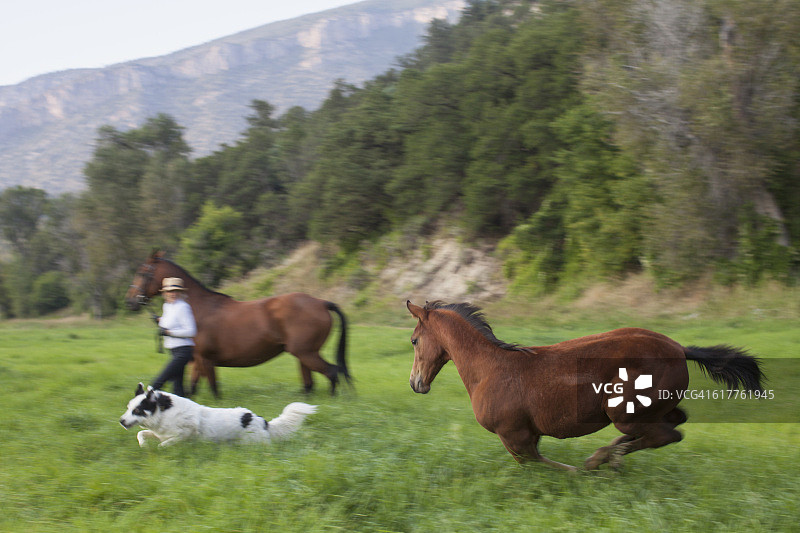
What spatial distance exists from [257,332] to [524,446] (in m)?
4.83

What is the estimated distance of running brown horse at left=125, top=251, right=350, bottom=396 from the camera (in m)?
8.59

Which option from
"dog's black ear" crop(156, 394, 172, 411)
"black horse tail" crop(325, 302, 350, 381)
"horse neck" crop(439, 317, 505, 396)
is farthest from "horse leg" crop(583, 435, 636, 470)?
"black horse tail" crop(325, 302, 350, 381)

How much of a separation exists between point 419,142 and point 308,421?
24094 mm

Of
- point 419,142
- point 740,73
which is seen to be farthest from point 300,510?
point 419,142

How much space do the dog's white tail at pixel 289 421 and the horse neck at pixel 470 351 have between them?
184 centimetres

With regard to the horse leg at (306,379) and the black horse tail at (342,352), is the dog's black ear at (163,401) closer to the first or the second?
the horse leg at (306,379)

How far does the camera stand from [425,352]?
557cm

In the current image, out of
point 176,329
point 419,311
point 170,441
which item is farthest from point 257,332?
point 419,311

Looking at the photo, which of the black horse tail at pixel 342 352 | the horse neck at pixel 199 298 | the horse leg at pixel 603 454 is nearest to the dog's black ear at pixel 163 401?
the horse neck at pixel 199 298

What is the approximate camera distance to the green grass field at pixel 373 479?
415 cm

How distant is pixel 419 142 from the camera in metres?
29.5

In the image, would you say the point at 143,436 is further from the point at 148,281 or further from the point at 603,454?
the point at 603,454

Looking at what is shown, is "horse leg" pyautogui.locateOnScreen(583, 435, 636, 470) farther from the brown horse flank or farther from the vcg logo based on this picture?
the vcg logo

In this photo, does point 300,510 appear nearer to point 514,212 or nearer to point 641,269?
point 641,269
